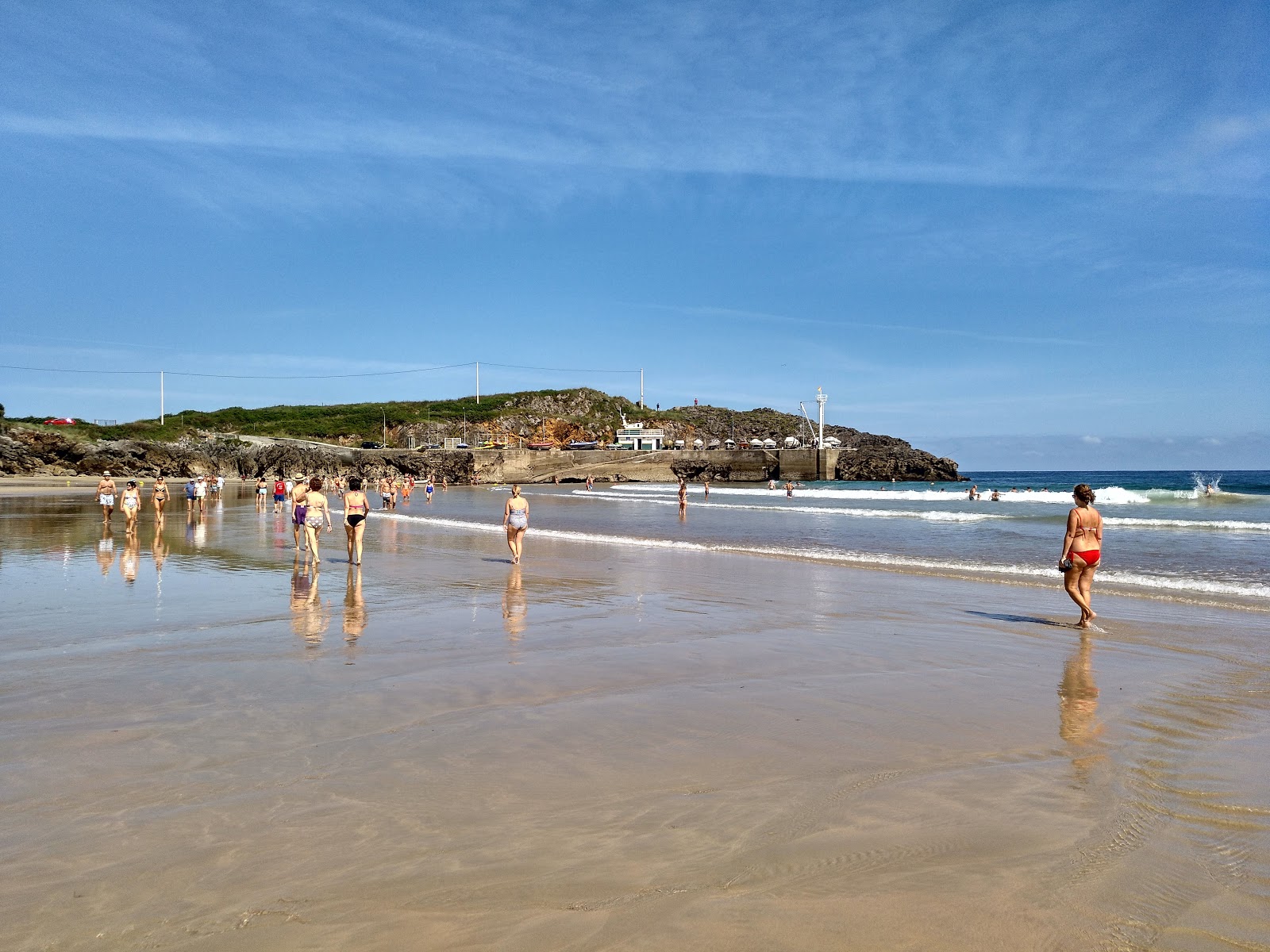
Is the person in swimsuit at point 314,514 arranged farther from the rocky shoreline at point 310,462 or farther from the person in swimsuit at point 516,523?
the rocky shoreline at point 310,462

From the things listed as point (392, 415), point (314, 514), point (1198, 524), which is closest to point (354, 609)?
point (314, 514)

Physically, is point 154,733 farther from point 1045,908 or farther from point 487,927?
point 1045,908

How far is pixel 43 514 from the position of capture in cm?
2827

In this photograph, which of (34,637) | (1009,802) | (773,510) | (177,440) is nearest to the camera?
(1009,802)

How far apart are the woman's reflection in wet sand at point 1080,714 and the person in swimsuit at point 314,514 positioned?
39.8 feet

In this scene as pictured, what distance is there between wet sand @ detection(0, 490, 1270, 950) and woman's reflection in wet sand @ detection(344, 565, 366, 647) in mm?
131

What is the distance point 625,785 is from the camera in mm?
4281

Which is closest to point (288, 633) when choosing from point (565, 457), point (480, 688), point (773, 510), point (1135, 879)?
point (480, 688)

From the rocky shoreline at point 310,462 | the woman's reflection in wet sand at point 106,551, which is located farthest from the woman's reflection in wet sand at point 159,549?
the rocky shoreline at point 310,462

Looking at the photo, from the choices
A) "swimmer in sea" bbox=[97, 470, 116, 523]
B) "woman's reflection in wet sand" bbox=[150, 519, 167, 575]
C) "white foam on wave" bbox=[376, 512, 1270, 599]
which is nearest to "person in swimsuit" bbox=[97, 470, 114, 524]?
"swimmer in sea" bbox=[97, 470, 116, 523]

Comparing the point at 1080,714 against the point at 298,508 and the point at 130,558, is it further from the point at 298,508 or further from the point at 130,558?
the point at 130,558

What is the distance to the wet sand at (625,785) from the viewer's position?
9.78 ft

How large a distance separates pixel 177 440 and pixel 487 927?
108 meters

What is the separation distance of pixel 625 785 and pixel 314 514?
40.8 feet
